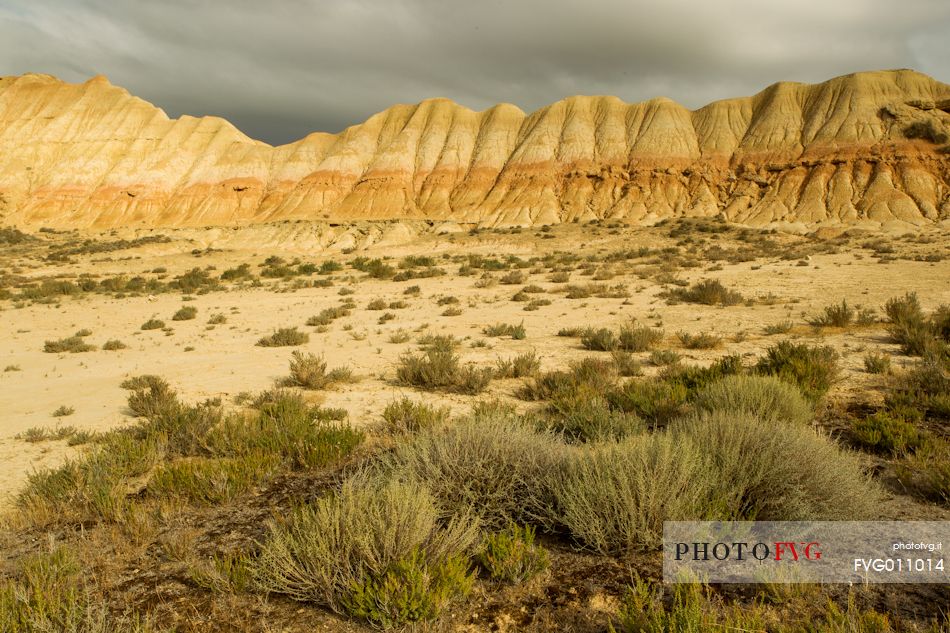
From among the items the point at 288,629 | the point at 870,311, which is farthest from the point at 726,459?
the point at 870,311

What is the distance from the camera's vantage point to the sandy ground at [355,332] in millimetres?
7617

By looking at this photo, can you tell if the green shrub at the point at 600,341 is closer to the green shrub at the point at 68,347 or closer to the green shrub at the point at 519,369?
the green shrub at the point at 519,369

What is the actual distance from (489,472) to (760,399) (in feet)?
9.76

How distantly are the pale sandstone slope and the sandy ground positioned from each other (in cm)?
3426

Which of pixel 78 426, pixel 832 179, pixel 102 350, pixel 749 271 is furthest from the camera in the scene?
pixel 832 179

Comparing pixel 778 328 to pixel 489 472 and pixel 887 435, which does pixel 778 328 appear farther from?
pixel 489 472

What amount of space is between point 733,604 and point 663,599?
14.0 inches

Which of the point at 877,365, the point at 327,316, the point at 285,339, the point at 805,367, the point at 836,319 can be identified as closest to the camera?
the point at 805,367

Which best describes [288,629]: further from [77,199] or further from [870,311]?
[77,199]

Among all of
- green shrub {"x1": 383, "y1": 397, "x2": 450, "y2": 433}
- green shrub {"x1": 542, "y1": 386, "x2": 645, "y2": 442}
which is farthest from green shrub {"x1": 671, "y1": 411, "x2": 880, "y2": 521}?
green shrub {"x1": 383, "y1": 397, "x2": 450, "y2": 433}

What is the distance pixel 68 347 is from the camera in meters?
12.1

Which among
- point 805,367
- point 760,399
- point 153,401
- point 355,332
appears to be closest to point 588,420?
point 760,399

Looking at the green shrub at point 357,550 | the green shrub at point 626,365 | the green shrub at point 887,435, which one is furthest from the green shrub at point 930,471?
the green shrub at point 626,365

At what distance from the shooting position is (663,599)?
274cm
